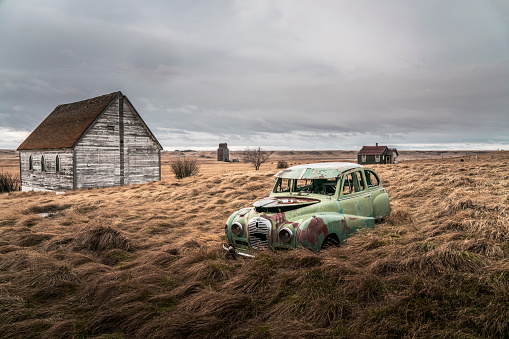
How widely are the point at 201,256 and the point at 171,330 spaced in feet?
8.77

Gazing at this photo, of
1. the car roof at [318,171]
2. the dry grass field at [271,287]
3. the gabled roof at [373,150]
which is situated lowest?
the dry grass field at [271,287]

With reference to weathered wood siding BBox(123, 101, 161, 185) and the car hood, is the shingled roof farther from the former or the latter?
the car hood

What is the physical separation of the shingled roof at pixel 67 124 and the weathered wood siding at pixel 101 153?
518mm

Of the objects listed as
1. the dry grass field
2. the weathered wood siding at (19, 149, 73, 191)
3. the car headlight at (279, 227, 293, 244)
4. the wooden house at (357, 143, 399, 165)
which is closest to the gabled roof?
the wooden house at (357, 143, 399, 165)

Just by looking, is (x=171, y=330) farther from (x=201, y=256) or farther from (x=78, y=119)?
(x=78, y=119)

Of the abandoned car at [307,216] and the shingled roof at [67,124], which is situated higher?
the shingled roof at [67,124]

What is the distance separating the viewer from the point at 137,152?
25156 millimetres

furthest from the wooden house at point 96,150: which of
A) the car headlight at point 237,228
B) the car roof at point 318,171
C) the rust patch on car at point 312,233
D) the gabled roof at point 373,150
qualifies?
the gabled roof at point 373,150

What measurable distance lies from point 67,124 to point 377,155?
45913 millimetres

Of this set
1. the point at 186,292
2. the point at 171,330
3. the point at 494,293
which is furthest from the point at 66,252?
the point at 494,293

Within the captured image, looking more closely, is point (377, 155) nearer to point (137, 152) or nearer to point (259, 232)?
point (137, 152)

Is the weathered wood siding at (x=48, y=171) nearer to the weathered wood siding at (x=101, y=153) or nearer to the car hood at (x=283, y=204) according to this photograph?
the weathered wood siding at (x=101, y=153)

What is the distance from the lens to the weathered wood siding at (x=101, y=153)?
74.0ft

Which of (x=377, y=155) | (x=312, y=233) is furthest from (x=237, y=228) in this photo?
(x=377, y=155)
